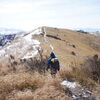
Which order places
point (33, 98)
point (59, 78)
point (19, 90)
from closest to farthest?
point (33, 98) < point (19, 90) < point (59, 78)

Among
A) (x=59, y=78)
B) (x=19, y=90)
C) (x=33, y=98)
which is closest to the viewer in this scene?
(x=33, y=98)

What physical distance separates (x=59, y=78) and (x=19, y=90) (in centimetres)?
101

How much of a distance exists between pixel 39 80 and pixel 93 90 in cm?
119

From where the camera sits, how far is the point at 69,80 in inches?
307

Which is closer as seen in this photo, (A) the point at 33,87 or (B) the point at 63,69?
(A) the point at 33,87

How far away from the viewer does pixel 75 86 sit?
295 inches

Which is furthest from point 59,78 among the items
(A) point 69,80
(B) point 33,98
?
(B) point 33,98

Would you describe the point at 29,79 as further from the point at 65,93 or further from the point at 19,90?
the point at 65,93

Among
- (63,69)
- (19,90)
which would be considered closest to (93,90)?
(63,69)

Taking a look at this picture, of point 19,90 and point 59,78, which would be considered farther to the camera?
point 59,78

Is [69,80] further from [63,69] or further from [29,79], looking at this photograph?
[29,79]

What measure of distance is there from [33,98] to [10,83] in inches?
34.8

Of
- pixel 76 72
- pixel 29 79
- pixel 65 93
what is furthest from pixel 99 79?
pixel 29 79

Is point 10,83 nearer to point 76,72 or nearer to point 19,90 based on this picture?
point 19,90
